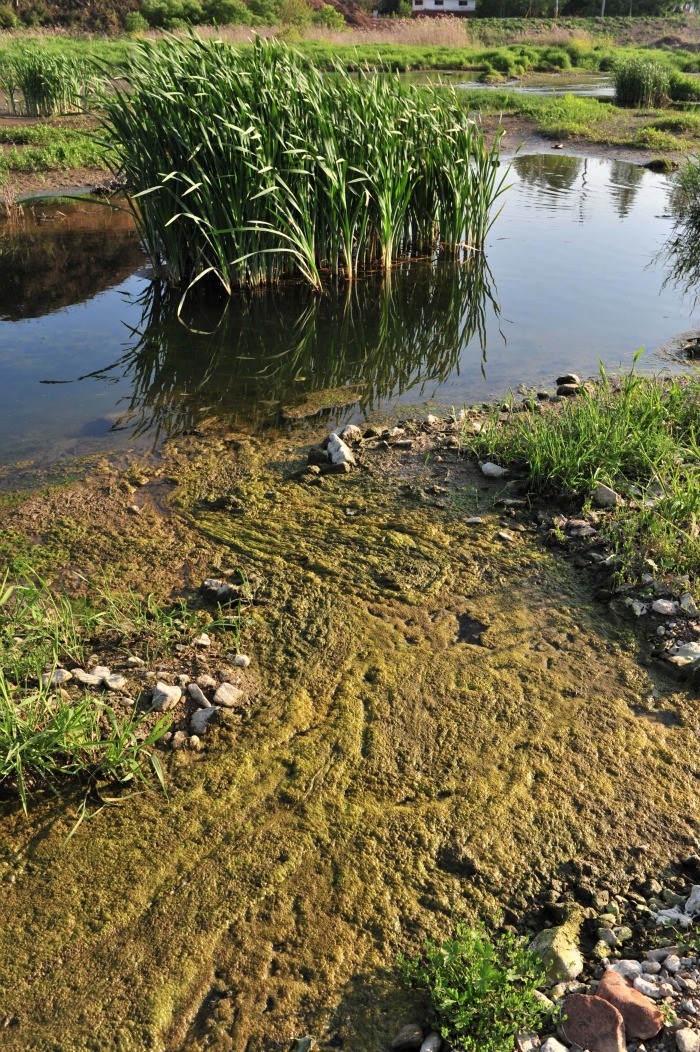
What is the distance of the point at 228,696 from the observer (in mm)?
3111

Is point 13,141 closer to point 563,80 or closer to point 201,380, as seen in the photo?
point 201,380

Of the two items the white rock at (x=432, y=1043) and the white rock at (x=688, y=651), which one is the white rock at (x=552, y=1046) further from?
the white rock at (x=688, y=651)

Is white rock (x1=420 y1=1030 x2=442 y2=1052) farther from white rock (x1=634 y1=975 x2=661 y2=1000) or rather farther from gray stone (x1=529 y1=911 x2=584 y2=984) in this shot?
white rock (x1=634 y1=975 x2=661 y2=1000)

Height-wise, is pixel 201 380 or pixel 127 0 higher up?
pixel 127 0

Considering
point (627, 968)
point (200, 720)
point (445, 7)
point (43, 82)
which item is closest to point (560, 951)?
point (627, 968)

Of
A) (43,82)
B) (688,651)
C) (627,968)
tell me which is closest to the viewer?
(627,968)

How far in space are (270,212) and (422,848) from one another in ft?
19.6

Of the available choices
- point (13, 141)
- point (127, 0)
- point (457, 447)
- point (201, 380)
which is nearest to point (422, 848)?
point (457, 447)

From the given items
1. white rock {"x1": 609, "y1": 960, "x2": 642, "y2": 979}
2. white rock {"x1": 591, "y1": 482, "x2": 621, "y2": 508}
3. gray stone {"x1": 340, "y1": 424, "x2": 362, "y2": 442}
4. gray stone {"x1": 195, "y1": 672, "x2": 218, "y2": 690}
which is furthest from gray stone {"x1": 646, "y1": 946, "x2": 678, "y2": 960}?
gray stone {"x1": 340, "y1": 424, "x2": 362, "y2": 442}

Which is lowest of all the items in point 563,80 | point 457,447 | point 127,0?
point 457,447

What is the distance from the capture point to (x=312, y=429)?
5.55m

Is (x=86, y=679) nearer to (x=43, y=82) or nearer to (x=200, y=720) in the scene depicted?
(x=200, y=720)

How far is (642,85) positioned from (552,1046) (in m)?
25.7

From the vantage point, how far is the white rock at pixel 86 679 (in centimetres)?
310
